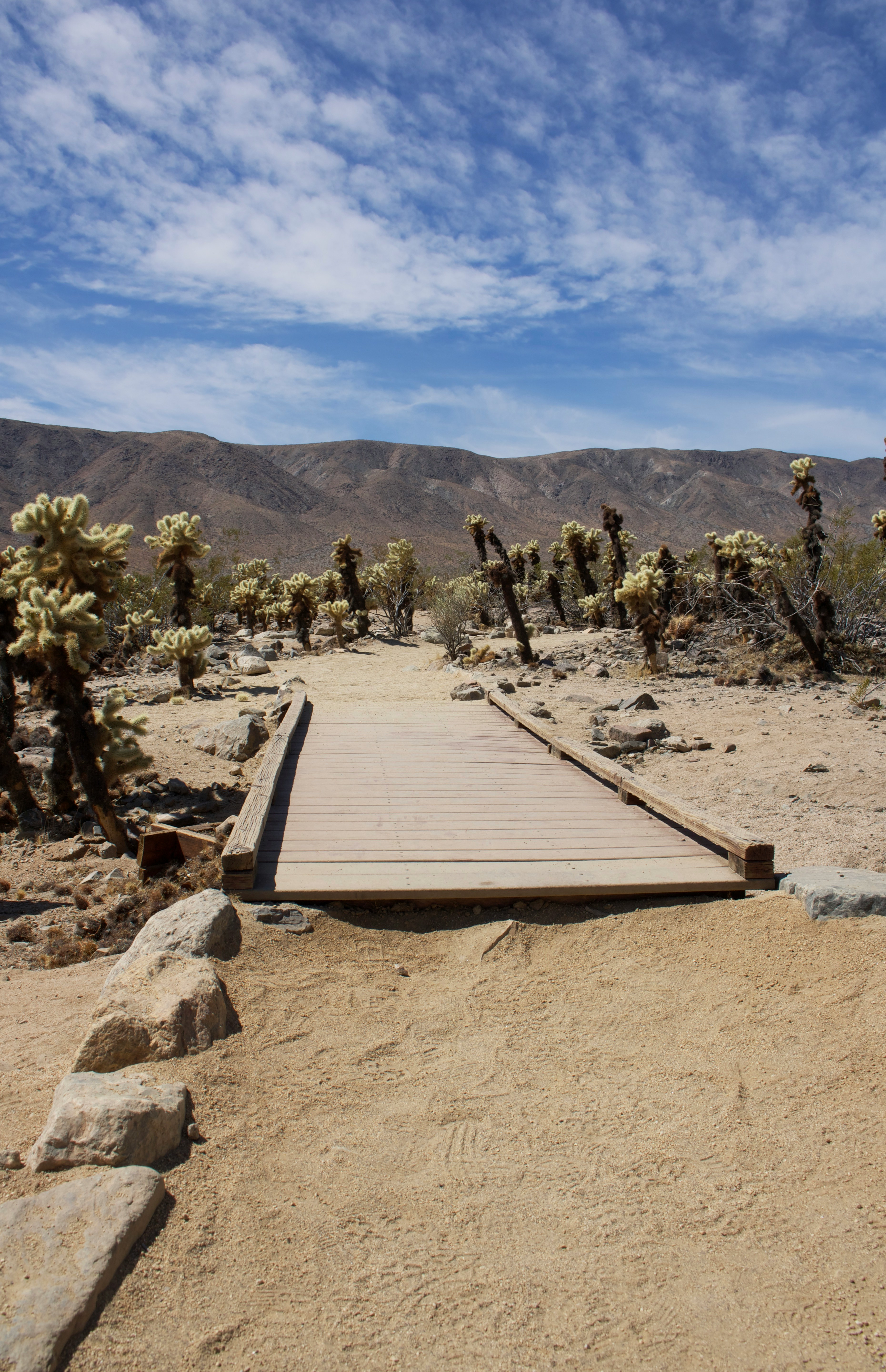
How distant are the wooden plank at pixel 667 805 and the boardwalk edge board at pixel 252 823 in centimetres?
289

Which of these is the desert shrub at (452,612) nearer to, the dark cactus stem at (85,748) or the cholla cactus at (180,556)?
the cholla cactus at (180,556)

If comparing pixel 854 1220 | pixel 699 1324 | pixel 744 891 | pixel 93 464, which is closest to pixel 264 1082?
pixel 699 1324

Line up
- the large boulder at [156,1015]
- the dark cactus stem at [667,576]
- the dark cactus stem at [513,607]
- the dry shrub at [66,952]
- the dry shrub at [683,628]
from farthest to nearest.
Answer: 1. the dark cactus stem at [667,576]
2. the dry shrub at [683,628]
3. the dark cactus stem at [513,607]
4. the dry shrub at [66,952]
5. the large boulder at [156,1015]

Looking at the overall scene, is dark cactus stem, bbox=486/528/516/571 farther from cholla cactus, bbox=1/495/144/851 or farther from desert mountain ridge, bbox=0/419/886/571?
desert mountain ridge, bbox=0/419/886/571

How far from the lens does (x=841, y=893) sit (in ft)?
14.5

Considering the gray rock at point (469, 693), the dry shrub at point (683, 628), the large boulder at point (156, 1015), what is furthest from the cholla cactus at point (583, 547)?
the large boulder at point (156, 1015)

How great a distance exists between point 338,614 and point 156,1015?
62.8 feet

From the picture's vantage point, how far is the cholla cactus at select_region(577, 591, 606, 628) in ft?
78.0

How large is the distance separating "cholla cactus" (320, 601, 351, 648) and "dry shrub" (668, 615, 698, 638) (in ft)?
29.7

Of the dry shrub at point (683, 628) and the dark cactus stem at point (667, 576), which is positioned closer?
the dry shrub at point (683, 628)

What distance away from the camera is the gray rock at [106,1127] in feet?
8.21

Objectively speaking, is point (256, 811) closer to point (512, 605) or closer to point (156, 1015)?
point (156, 1015)

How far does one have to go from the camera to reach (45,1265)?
2.11 meters

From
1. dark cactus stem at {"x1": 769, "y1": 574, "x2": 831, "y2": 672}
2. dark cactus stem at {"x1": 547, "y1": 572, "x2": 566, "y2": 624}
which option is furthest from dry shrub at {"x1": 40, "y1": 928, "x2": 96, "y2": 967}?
dark cactus stem at {"x1": 547, "y1": 572, "x2": 566, "y2": 624}
